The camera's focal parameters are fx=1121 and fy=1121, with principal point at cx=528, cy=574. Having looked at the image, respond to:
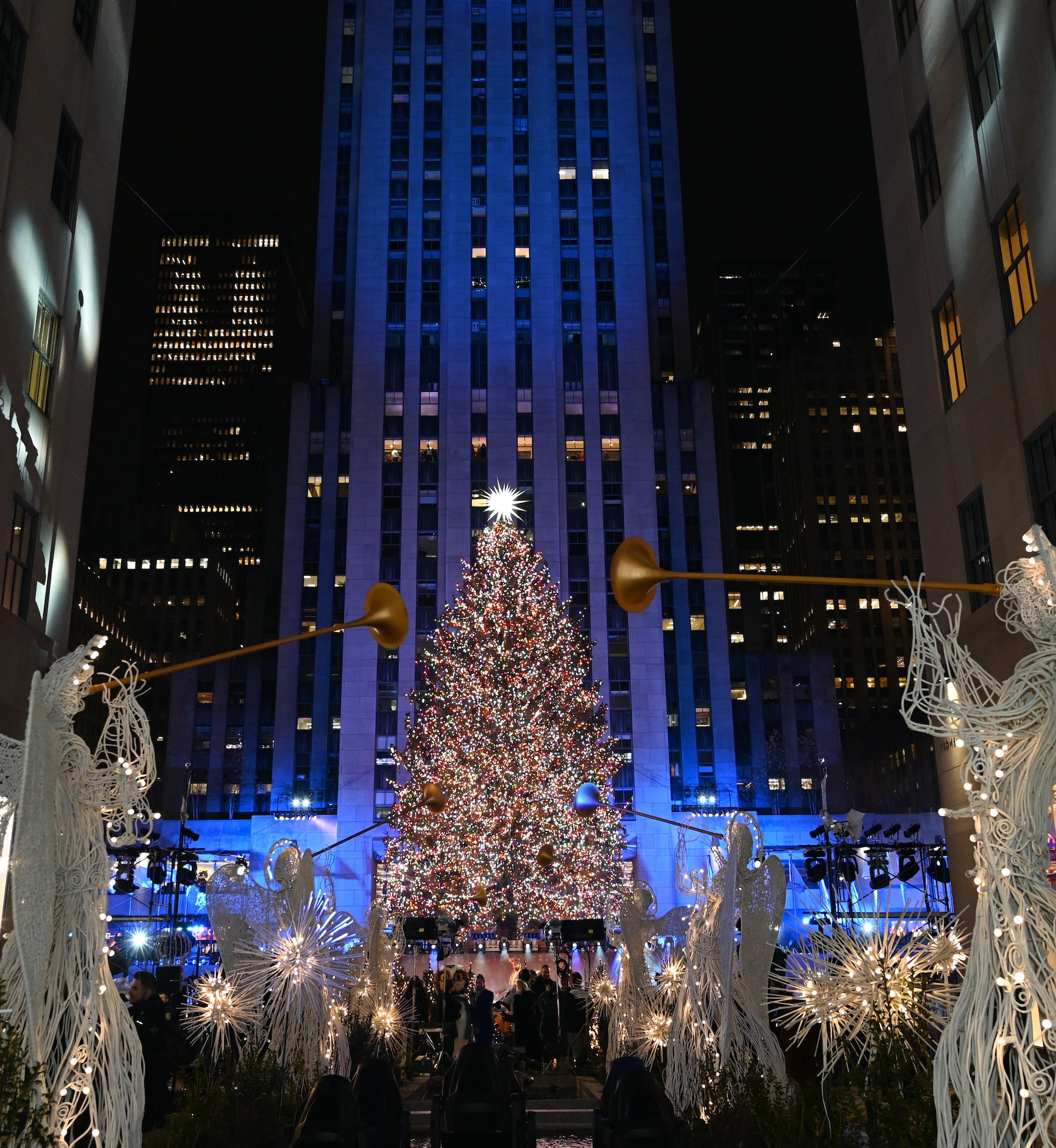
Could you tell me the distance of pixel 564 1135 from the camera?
48.7 ft

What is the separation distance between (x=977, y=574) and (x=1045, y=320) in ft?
19.4

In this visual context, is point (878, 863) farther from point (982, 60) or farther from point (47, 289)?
point (47, 289)

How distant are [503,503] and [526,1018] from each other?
91.6ft

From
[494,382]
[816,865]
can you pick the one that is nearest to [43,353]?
[816,865]

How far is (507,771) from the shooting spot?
33031 mm

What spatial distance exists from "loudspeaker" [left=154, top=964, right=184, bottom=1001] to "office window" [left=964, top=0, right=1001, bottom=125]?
2259 centimetres

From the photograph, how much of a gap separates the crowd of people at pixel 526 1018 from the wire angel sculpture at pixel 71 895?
1179 cm

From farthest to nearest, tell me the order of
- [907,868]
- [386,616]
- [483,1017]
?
[907,868], [483,1017], [386,616]

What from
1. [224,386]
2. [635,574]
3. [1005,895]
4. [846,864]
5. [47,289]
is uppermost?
[224,386]

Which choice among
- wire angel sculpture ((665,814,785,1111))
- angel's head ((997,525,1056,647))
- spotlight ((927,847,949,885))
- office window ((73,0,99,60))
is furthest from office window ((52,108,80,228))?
spotlight ((927,847,949,885))

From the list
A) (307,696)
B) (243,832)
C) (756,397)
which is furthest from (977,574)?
(756,397)

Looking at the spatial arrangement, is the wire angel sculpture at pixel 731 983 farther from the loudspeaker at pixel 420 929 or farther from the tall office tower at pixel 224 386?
the tall office tower at pixel 224 386

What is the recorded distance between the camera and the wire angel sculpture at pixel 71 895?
21.1ft

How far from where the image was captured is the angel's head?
5500 mm
